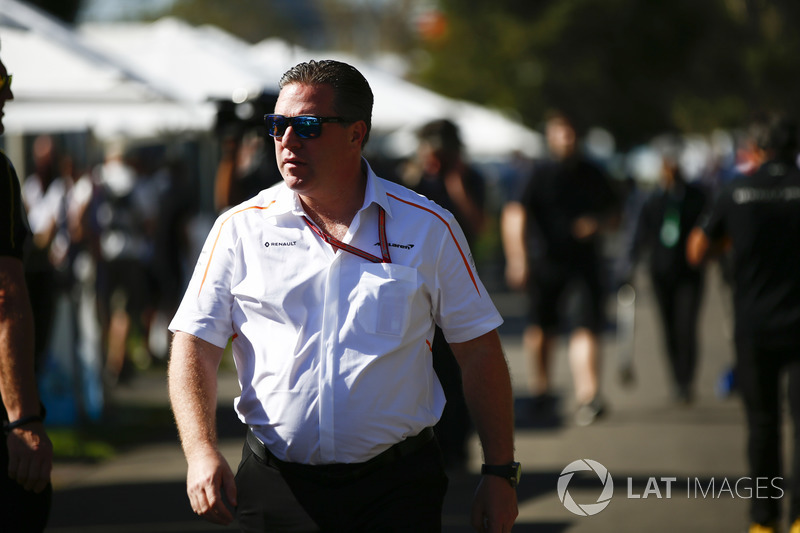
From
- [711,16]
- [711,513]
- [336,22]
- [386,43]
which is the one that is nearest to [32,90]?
[711,513]

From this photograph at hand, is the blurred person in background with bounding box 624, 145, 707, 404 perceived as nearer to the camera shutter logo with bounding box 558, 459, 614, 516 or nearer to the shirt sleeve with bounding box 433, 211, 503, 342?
the camera shutter logo with bounding box 558, 459, 614, 516

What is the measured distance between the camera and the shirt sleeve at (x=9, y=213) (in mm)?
3625

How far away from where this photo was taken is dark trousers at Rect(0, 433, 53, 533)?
11.7 feet

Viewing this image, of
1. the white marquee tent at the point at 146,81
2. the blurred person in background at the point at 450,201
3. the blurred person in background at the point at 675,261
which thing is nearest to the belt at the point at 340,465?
the blurred person in background at the point at 450,201

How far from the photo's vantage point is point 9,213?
11.9 feet

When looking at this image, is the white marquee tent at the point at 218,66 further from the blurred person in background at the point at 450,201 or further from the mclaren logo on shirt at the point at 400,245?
the mclaren logo on shirt at the point at 400,245

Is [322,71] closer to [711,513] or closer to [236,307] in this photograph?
[236,307]

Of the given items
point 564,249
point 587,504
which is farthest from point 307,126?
point 564,249

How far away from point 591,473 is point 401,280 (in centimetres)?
479

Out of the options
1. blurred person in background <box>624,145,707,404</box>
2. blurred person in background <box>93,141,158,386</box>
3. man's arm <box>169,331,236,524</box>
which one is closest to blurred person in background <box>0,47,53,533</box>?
man's arm <box>169,331,236,524</box>

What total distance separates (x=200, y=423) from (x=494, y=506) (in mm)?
853

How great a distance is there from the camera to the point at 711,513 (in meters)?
6.59

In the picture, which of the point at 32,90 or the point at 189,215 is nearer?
the point at 32,90

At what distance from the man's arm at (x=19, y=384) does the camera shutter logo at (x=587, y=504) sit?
3.84m
